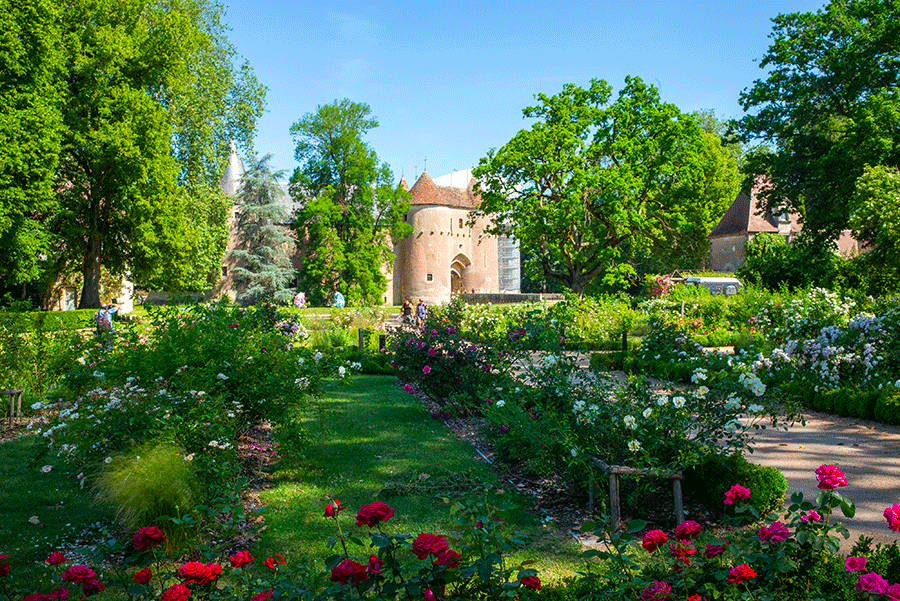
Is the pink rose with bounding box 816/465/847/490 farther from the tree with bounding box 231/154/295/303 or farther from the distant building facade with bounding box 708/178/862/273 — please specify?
the distant building facade with bounding box 708/178/862/273

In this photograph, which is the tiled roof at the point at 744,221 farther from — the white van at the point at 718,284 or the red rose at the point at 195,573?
the red rose at the point at 195,573

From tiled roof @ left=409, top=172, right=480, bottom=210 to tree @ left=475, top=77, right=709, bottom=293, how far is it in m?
22.6

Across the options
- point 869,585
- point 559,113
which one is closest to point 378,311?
point 559,113

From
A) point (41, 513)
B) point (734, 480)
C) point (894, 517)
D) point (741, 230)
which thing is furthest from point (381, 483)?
point (741, 230)

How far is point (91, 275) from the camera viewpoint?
2302 centimetres

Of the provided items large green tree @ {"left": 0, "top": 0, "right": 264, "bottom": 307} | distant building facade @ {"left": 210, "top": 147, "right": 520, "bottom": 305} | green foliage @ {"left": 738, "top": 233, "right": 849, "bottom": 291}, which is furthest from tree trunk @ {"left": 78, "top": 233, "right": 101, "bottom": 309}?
green foliage @ {"left": 738, "top": 233, "right": 849, "bottom": 291}

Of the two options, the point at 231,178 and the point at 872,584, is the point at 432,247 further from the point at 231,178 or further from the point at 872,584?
the point at 872,584

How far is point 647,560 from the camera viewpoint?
3477 mm

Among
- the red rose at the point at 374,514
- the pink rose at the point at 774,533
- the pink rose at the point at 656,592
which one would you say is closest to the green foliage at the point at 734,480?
the pink rose at the point at 774,533

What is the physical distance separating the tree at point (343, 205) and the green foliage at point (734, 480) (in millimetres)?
28193

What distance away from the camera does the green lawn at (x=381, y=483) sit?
3982mm

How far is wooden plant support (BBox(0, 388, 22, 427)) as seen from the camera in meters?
7.41

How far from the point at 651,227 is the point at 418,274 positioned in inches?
983

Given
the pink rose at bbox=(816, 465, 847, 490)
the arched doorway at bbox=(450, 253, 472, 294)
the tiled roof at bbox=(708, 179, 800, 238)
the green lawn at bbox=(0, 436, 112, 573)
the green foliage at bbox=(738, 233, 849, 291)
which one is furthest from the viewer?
the arched doorway at bbox=(450, 253, 472, 294)
